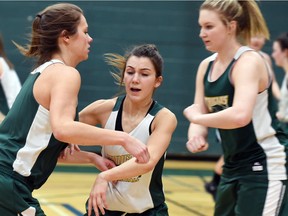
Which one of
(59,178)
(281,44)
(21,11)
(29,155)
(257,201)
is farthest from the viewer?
(21,11)

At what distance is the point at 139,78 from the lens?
368 cm

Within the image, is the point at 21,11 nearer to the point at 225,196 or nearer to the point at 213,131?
the point at 213,131

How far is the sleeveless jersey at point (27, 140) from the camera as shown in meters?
3.29

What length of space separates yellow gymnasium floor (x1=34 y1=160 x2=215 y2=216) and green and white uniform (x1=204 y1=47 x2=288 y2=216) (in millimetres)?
2772

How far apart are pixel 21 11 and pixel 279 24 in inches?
155

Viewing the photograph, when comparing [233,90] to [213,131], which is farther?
[213,131]

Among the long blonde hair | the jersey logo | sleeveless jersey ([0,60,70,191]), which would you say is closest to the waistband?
sleeveless jersey ([0,60,70,191])

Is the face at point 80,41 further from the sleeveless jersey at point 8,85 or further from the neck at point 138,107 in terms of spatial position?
the sleeveless jersey at point 8,85

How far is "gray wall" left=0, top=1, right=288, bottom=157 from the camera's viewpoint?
10305 mm

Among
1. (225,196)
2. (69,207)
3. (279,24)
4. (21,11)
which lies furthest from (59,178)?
(225,196)

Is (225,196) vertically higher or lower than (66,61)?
lower

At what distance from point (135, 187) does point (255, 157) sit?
0.68 m

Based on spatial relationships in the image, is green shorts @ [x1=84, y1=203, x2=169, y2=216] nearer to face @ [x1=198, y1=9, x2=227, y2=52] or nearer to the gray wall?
face @ [x1=198, y1=9, x2=227, y2=52]

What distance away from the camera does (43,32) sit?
3438 millimetres
